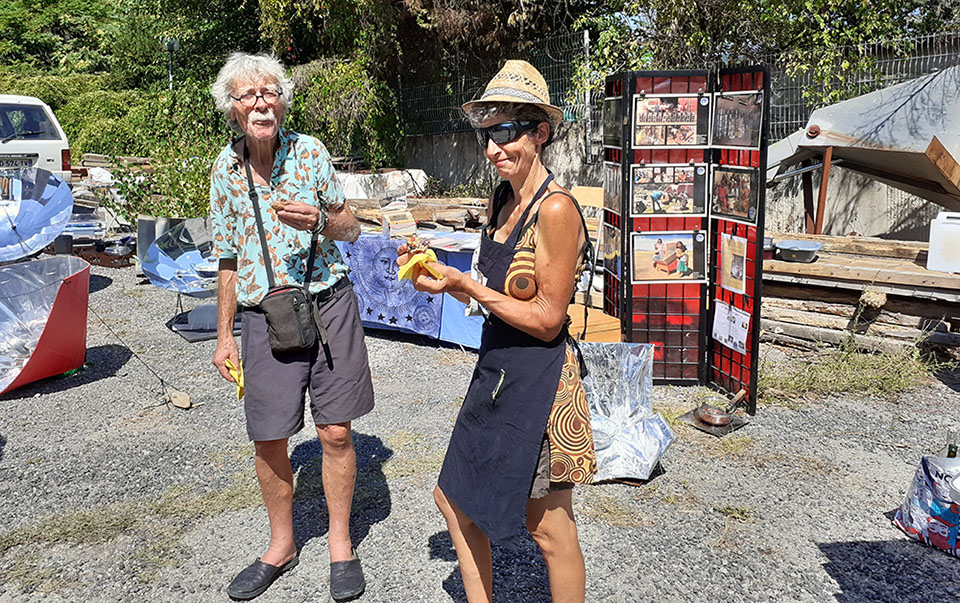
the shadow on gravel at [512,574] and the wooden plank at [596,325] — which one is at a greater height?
the wooden plank at [596,325]

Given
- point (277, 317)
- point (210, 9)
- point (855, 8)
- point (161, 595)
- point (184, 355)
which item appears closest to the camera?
point (277, 317)

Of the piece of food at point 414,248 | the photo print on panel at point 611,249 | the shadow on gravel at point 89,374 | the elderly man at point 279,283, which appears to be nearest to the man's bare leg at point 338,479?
the elderly man at point 279,283

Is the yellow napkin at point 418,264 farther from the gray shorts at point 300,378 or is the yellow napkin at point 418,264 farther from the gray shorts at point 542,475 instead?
the gray shorts at point 300,378

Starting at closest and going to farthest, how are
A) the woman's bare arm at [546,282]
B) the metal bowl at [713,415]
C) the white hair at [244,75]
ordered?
the woman's bare arm at [546,282] → the white hair at [244,75] → the metal bowl at [713,415]

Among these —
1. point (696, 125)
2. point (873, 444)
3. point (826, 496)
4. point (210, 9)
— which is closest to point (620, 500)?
point (826, 496)

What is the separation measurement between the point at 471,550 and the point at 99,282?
812cm

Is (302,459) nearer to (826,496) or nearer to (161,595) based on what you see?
(161,595)

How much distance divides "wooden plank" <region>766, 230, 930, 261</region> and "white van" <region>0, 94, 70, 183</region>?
9557mm

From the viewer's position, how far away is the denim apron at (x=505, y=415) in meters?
2.29

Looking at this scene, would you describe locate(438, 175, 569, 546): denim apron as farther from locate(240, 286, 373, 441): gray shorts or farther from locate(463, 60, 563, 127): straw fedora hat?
locate(240, 286, 373, 441): gray shorts

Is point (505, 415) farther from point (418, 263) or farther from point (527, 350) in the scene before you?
point (418, 263)

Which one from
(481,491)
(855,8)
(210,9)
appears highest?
(210,9)

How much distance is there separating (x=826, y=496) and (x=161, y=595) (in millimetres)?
3006

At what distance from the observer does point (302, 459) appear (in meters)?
4.39
